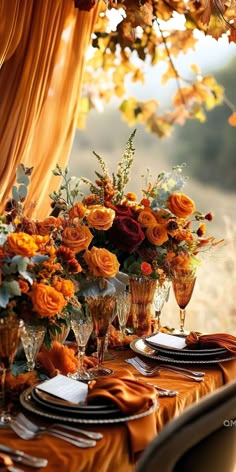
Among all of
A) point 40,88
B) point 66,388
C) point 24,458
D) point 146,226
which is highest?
point 40,88

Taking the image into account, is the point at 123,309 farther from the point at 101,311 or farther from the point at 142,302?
the point at 101,311

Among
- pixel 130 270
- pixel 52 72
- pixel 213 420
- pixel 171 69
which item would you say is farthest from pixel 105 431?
pixel 171 69

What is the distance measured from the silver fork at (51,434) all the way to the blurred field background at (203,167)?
6.76 ft

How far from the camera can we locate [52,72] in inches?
99.0

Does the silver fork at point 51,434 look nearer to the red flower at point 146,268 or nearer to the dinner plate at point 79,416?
the dinner plate at point 79,416

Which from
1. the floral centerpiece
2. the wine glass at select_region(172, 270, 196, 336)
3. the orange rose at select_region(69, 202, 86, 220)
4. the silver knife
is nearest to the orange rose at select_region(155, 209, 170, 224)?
the floral centerpiece

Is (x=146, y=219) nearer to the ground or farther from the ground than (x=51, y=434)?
farther from the ground

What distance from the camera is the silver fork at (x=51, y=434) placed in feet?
4.04

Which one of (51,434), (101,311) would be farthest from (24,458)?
(101,311)

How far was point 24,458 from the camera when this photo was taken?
1154 millimetres

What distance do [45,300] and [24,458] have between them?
36 cm

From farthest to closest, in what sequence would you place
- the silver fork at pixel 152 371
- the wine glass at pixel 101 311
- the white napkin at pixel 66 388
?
the silver fork at pixel 152 371 < the wine glass at pixel 101 311 < the white napkin at pixel 66 388

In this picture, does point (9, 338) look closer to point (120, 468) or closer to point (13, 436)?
point (13, 436)

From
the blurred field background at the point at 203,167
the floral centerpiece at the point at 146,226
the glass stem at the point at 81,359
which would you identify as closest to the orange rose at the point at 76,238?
the floral centerpiece at the point at 146,226
